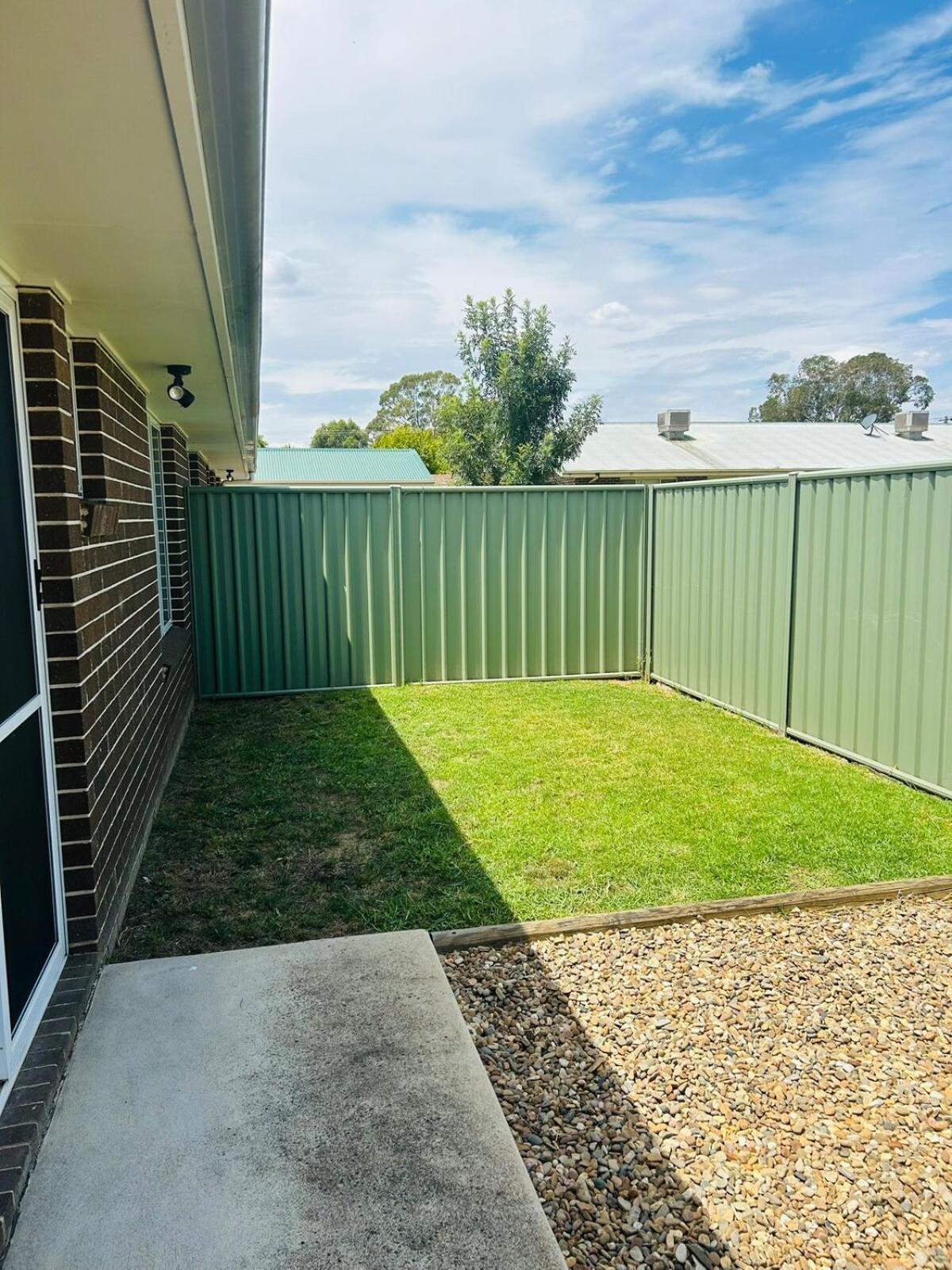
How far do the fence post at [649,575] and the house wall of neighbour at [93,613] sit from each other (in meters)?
5.08

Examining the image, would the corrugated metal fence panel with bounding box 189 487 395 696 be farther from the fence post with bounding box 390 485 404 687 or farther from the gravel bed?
the gravel bed

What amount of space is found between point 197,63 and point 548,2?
3082mm

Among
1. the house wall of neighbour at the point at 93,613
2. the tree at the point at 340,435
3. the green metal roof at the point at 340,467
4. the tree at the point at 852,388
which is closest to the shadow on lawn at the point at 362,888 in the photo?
the house wall of neighbour at the point at 93,613

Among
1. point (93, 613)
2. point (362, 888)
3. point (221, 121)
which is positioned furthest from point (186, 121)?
point (362, 888)

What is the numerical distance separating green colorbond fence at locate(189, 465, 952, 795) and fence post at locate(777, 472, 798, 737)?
0.01 metres

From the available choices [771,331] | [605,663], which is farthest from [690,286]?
[605,663]

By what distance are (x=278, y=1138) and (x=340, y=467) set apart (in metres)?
26.5

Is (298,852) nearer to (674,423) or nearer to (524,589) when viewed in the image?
(524,589)

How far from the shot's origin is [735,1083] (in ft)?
7.83

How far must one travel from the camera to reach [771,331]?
33.6 metres

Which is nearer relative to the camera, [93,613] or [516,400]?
[93,613]

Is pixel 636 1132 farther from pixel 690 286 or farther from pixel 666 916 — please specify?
pixel 690 286

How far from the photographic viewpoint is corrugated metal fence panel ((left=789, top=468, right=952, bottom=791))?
4758 millimetres

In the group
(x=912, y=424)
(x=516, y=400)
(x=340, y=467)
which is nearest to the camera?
(x=516, y=400)
